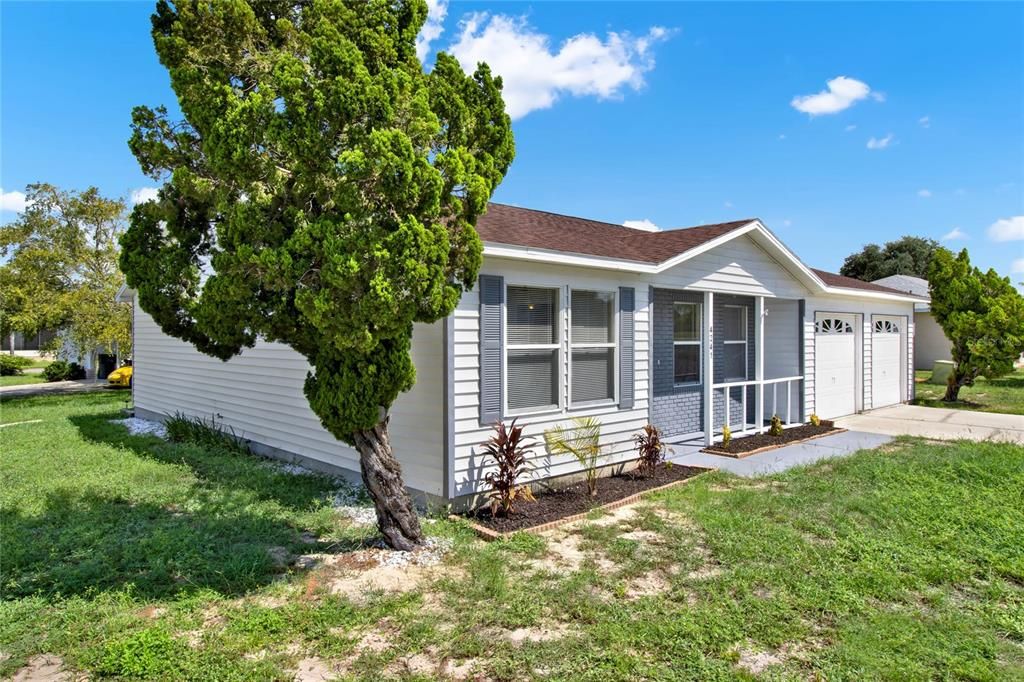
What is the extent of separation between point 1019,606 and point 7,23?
1076cm

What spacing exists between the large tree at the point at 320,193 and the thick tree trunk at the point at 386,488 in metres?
0.01

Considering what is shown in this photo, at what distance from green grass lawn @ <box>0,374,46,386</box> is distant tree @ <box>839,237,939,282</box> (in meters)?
49.8

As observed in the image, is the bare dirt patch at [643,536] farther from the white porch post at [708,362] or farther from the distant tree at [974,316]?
the distant tree at [974,316]

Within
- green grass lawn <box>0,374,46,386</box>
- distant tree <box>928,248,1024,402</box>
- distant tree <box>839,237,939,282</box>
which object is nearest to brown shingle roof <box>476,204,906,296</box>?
distant tree <box>928,248,1024,402</box>

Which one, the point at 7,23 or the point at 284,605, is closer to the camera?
the point at 284,605

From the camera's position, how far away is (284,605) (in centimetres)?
407

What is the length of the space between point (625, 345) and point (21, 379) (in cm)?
3125

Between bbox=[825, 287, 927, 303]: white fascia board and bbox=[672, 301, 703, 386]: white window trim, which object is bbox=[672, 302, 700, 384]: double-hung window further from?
bbox=[825, 287, 927, 303]: white fascia board

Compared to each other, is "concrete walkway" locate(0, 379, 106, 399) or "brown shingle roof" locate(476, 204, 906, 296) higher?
"brown shingle roof" locate(476, 204, 906, 296)

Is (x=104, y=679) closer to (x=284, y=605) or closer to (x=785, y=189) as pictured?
(x=284, y=605)

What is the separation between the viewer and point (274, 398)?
8.88 meters

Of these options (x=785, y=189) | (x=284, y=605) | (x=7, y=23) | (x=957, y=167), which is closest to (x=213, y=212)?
(x=284, y=605)

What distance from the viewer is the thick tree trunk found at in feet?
15.6

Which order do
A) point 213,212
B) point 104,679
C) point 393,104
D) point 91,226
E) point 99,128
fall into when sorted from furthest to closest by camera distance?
point 91,226, point 99,128, point 213,212, point 393,104, point 104,679
